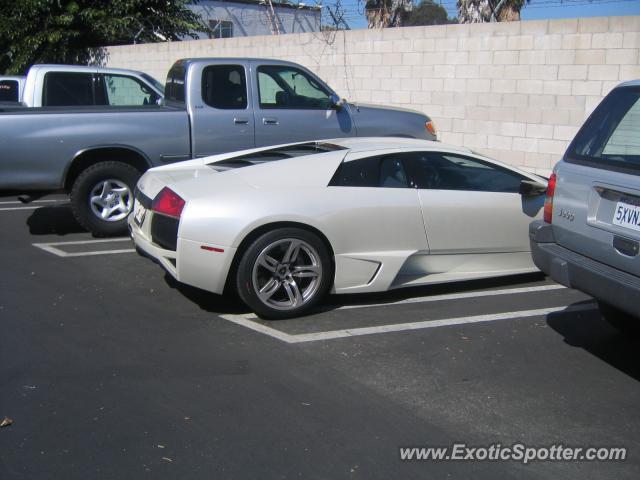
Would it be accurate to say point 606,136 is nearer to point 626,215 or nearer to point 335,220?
point 626,215

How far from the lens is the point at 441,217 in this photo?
6.42 metres

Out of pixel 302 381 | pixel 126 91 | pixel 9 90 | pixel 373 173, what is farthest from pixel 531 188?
pixel 9 90

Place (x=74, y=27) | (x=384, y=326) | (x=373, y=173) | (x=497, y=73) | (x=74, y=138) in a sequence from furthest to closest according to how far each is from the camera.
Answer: (x=74, y=27), (x=497, y=73), (x=74, y=138), (x=373, y=173), (x=384, y=326)

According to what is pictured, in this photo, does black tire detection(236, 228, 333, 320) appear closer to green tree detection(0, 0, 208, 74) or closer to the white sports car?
the white sports car

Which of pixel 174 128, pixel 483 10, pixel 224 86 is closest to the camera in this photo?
pixel 174 128

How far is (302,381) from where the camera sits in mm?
4762

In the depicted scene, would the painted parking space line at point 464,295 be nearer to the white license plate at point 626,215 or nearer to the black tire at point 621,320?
the black tire at point 621,320

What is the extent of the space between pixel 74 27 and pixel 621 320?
19.9m

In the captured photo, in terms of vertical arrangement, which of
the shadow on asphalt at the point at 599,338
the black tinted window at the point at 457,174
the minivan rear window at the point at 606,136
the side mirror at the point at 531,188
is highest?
the minivan rear window at the point at 606,136

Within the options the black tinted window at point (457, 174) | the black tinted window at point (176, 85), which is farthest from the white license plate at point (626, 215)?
the black tinted window at point (176, 85)

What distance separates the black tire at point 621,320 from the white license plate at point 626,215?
3.88 feet

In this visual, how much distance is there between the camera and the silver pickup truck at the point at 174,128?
832 centimetres

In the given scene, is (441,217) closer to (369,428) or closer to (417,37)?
(369,428)

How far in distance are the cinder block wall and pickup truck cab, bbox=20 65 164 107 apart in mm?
4156
